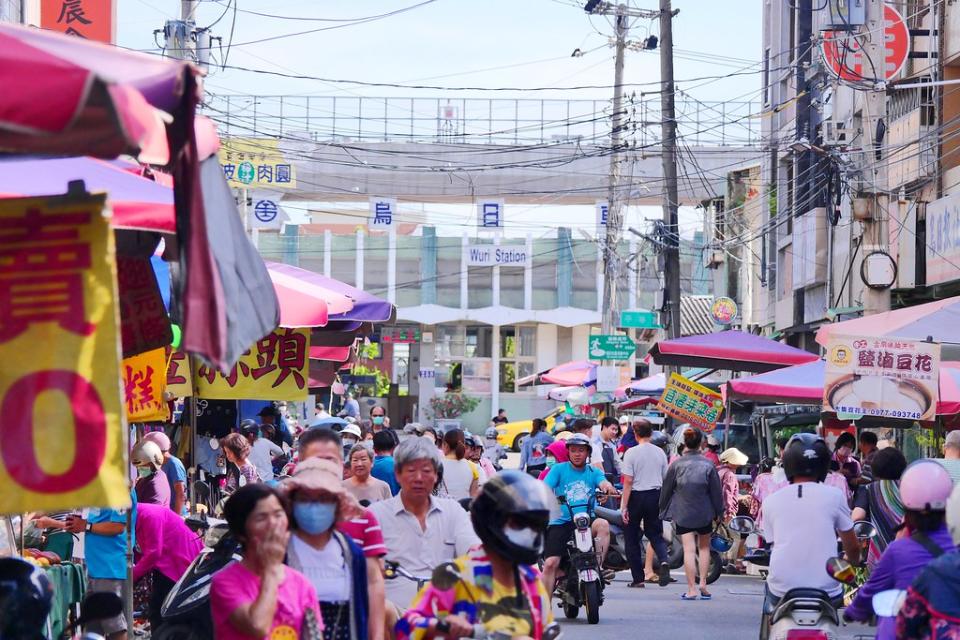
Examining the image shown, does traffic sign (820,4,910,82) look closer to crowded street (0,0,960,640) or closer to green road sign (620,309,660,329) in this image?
crowded street (0,0,960,640)

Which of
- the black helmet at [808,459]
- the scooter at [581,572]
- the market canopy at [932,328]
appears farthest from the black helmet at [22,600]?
the market canopy at [932,328]

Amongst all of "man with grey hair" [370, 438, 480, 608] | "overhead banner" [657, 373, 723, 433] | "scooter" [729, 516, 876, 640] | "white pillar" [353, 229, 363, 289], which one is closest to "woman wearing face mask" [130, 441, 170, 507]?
"man with grey hair" [370, 438, 480, 608]

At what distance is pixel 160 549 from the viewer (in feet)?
33.1

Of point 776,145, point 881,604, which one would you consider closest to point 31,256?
point 881,604

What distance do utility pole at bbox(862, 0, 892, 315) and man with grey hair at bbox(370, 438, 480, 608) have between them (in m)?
15.8

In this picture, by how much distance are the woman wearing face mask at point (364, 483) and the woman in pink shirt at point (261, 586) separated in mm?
4675

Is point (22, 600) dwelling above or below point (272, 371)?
→ below

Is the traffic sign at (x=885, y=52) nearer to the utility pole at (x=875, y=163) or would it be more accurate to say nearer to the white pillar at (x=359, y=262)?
the utility pole at (x=875, y=163)

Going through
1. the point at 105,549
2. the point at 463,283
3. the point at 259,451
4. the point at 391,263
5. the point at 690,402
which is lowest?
the point at 259,451

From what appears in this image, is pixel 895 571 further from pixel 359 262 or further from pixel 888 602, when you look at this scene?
pixel 359 262

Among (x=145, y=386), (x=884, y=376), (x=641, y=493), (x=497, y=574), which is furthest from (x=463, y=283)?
(x=497, y=574)

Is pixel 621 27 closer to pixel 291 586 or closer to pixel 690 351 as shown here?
pixel 690 351

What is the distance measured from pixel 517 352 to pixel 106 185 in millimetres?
62986

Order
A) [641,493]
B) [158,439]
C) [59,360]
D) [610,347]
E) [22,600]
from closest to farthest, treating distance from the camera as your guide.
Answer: [59,360] < [22,600] < [158,439] < [641,493] < [610,347]
